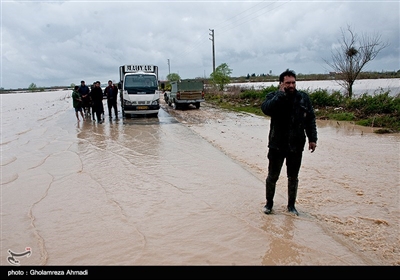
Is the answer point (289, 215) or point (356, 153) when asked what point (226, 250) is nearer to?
point (289, 215)

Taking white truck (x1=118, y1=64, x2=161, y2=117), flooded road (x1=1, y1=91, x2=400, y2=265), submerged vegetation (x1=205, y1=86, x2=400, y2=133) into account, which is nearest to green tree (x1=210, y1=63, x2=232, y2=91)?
submerged vegetation (x1=205, y1=86, x2=400, y2=133)

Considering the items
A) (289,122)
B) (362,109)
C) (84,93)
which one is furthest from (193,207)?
(362,109)

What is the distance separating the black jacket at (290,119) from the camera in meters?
4.31

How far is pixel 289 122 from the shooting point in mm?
4406

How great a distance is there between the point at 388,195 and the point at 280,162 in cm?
264

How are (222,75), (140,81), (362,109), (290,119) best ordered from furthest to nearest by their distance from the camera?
(222,75) → (140,81) → (362,109) → (290,119)

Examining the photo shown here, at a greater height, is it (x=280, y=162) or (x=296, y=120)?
(x=296, y=120)

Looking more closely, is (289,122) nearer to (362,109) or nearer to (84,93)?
(84,93)

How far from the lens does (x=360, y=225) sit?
4.57 meters

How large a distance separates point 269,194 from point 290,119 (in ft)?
4.03

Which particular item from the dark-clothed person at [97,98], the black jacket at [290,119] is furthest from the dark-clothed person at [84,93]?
the black jacket at [290,119]

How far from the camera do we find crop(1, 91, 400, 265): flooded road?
3.86 metres

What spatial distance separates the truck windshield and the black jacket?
1366 cm

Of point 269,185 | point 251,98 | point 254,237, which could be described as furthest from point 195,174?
point 251,98
